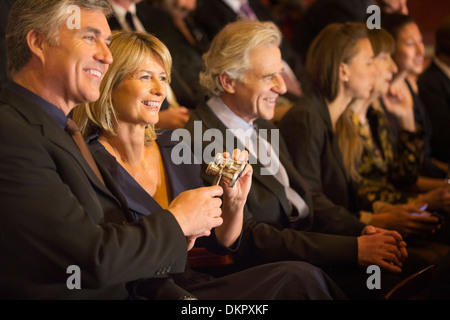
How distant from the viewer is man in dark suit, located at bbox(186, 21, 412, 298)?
6.55ft

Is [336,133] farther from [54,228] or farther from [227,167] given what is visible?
[54,228]

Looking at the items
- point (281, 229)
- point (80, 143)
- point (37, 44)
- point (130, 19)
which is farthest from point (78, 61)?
point (130, 19)

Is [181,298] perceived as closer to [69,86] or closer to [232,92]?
[69,86]

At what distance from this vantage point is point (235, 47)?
7.27 feet

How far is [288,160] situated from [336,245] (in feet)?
1.60

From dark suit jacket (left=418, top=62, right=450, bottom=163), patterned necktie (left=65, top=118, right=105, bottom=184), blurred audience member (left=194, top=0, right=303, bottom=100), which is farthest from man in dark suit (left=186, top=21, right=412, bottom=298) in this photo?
dark suit jacket (left=418, top=62, right=450, bottom=163)

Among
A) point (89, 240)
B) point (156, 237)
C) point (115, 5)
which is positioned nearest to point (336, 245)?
point (156, 237)

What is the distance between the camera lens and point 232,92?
2234 millimetres

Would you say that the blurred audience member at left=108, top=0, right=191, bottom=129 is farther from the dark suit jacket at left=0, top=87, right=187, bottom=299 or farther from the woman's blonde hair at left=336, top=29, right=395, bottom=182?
the dark suit jacket at left=0, top=87, right=187, bottom=299

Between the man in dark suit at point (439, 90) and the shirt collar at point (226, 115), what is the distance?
6.00ft

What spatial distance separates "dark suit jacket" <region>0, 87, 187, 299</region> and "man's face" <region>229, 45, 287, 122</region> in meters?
0.94

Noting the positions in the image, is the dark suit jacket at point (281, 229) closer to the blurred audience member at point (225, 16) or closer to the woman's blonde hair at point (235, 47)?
the woman's blonde hair at point (235, 47)

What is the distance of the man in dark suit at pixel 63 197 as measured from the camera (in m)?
1.23

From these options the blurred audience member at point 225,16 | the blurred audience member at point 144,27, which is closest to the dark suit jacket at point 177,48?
the blurred audience member at point 144,27
